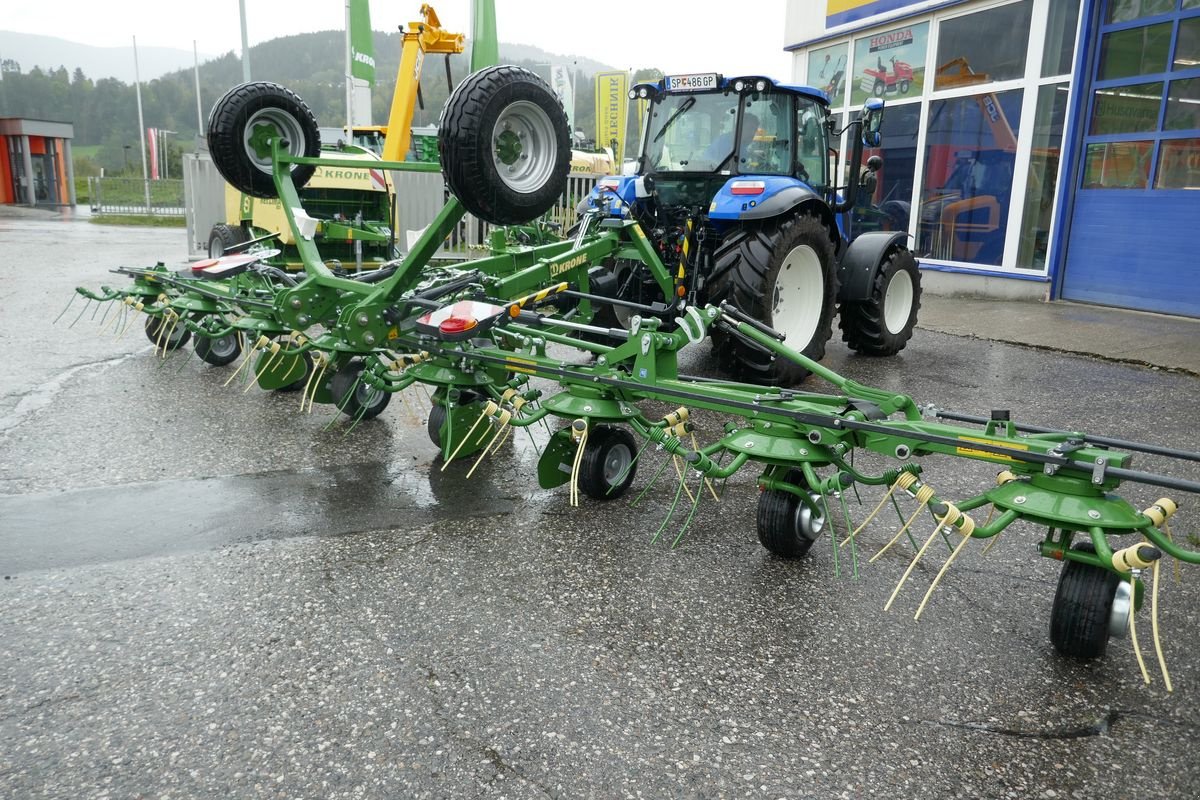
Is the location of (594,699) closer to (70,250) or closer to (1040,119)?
(1040,119)

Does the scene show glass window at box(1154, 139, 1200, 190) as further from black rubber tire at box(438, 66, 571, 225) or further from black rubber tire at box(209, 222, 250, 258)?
black rubber tire at box(209, 222, 250, 258)

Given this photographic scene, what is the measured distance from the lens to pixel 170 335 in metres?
6.61

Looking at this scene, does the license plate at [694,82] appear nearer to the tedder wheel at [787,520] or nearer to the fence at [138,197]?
the tedder wheel at [787,520]

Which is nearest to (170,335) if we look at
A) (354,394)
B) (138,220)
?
(354,394)

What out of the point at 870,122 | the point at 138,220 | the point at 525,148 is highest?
the point at 870,122

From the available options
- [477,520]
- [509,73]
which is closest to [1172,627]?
[477,520]

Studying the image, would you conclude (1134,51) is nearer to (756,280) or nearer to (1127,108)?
(1127,108)

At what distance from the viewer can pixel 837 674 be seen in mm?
2623

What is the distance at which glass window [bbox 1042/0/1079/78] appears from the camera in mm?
9680

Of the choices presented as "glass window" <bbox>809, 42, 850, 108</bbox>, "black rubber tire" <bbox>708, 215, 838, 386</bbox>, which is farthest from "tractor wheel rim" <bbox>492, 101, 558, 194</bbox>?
"glass window" <bbox>809, 42, 850, 108</bbox>

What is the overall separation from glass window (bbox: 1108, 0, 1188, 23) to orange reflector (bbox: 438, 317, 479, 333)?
8628 millimetres

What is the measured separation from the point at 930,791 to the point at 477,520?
7.06 feet

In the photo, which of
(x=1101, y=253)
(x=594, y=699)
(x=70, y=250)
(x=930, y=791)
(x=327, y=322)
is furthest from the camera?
(x=70, y=250)

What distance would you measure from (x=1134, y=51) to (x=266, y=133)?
865cm
